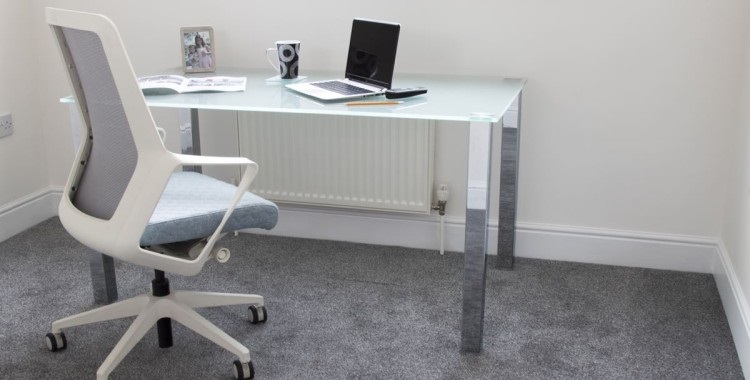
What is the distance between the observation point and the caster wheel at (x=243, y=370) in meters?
2.21

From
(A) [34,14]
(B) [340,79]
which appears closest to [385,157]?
(B) [340,79]

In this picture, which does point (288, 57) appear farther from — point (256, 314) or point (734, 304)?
point (734, 304)

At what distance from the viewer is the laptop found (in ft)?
8.37

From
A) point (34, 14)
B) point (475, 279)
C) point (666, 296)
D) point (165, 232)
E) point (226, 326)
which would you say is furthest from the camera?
point (34, 14)

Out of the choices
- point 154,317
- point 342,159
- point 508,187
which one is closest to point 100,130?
point 154,317

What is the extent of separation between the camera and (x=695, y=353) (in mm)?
2389

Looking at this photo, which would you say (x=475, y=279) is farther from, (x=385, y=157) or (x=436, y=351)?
(x=385, y=157)

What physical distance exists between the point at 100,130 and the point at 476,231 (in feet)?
3.32

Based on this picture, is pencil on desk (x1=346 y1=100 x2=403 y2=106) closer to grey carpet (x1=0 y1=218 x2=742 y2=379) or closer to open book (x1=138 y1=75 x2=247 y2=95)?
open book (x1=138 y1=75 x2=247 y2=95)

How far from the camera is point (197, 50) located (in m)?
3.03

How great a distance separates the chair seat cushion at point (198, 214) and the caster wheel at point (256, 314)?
419mm

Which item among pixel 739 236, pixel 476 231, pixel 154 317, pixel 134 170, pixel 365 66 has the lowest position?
pixel 154 317

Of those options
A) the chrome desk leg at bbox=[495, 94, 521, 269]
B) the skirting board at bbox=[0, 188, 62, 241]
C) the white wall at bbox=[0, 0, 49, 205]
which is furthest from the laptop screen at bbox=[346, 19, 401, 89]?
the skirting board at bbox=[0, 188, 62, 241]

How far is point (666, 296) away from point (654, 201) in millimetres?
376
